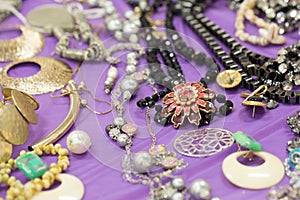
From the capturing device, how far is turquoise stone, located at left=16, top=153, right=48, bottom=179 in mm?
1186

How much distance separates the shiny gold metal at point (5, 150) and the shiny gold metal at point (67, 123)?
0.06m

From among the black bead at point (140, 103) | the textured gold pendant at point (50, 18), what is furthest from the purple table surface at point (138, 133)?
the textured gold pendant at point (50, 18)

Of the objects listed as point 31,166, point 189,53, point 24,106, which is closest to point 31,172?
point 31,166

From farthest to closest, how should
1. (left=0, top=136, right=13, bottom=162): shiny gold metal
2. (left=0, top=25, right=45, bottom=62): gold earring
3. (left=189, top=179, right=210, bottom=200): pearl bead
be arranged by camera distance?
(left=0, top=25, right=45, bottom=62): gold earring
(left=0, top=136, right=13, bottom=162): shiny gold metal
(left=189, top=179, right=210, bottom=200): pearl bead

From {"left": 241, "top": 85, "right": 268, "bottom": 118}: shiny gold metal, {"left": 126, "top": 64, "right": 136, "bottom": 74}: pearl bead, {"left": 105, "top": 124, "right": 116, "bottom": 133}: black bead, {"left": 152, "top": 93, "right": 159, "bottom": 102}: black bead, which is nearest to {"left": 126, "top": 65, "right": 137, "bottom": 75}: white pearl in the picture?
{"left": 126, "top": 64, "right": 136, "bottom": 74}: pearl bead

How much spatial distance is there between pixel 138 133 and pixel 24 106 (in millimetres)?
329

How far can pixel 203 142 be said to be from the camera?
4.23 ft

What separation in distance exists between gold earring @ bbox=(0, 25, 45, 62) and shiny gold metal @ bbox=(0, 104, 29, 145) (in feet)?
1.46

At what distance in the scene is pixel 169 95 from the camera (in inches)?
55.6

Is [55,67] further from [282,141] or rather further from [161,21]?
[282,141]

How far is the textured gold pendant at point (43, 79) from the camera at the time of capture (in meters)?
1.55

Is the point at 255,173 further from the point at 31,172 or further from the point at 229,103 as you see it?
the point at 31,172

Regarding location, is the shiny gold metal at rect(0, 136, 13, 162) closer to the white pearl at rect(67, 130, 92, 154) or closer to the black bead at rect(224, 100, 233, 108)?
the white pearl at rect(67, 130, 92, 154)

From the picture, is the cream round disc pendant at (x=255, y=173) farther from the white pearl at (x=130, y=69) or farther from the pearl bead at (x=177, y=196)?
the white pearl at (x=130, y=69)
